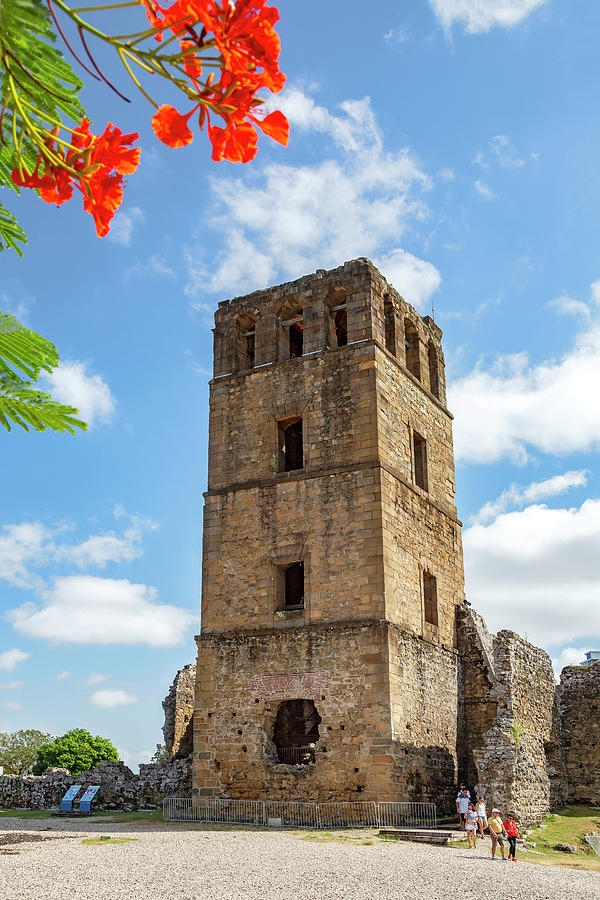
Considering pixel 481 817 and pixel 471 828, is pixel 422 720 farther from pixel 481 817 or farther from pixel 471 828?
pixel 471 828

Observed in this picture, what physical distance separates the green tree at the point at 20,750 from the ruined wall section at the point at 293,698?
2729 cm

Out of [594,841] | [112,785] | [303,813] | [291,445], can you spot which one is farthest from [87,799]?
[594,841]

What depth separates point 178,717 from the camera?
23406 mm

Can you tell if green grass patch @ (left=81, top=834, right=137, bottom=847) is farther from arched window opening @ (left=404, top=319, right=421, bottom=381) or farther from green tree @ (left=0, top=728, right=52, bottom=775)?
green tree @ (left=0, top=728, right=52, bottom=775)

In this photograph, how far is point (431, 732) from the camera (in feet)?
63.0

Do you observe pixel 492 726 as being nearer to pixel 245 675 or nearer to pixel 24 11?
pixel 245 675

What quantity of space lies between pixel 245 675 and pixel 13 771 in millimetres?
29223

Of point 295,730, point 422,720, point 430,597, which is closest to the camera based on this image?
point 422,720

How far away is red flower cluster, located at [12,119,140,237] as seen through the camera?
7.44 feet

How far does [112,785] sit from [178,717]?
245 cm

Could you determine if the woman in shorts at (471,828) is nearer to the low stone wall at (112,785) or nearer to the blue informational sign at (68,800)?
the low stone wall at (112,785)

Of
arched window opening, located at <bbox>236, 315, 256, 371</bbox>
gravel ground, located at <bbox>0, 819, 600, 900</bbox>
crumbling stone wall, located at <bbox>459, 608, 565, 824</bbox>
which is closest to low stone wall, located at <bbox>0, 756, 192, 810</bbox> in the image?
gravel ground, located at <bbox>0, 819, 600, 900</bbox>

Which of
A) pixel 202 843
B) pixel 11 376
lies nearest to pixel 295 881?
pixel 202 843

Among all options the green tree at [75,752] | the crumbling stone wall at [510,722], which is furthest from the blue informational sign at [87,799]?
the green tree at [75,752]
